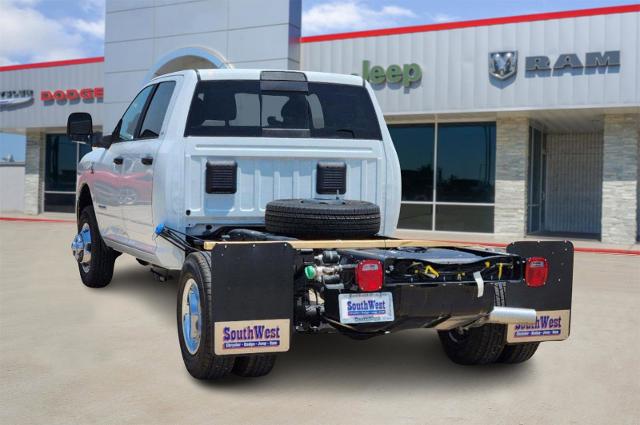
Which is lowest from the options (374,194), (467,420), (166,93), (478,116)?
(467,420)

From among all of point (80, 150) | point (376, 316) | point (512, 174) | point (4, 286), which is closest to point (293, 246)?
point (376, 316)

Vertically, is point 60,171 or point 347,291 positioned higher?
point 60,171

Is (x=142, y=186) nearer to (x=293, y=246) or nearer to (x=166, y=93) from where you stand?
(x=166, y=93)

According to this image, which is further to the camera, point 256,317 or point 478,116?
point 478,116

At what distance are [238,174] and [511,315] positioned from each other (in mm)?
Result: 2551

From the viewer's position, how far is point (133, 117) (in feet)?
23.9

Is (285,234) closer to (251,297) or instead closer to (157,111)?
(251,297)

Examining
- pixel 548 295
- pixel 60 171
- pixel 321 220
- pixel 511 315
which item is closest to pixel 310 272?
pixel 321 220

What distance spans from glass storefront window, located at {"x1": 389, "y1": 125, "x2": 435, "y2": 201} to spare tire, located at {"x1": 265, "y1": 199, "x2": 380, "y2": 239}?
1479cm

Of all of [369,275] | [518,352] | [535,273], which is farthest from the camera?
[518,352]

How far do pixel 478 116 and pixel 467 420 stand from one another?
1578 cm

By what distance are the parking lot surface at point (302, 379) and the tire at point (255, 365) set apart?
7 centimetres

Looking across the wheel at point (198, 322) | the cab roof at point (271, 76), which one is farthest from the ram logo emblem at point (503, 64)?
the wheel at point (198, 322)

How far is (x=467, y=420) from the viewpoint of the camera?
4.05m
